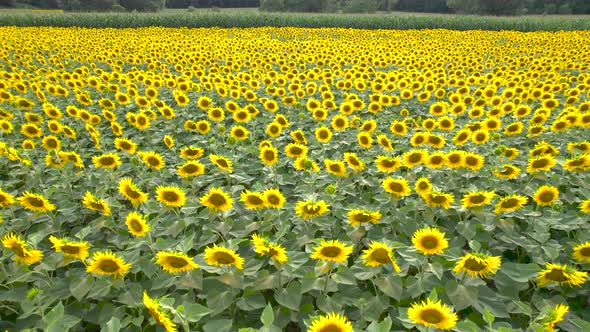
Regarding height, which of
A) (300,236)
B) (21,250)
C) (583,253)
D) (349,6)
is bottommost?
(300,236)

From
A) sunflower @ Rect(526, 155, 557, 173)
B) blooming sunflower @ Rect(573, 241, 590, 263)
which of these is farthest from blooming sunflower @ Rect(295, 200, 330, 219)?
sunflower @ Rect(526, 155, 557, 173)

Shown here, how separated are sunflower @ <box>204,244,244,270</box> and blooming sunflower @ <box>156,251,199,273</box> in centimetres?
10

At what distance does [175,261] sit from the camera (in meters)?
2.32

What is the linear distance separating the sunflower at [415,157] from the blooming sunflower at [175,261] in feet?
7.89

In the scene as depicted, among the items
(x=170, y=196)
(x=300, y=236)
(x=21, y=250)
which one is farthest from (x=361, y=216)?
(x=21, y=250)

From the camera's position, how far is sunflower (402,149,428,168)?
12.5 ft

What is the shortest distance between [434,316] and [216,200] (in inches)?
69.6

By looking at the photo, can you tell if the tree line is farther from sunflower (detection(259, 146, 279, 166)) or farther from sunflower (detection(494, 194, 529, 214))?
sunflower (detection(494, 194, 529, 214))

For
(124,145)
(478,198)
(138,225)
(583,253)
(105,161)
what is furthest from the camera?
(124,145)

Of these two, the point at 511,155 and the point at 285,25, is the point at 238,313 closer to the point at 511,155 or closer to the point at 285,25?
the point at 511,155

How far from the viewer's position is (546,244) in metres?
2.93

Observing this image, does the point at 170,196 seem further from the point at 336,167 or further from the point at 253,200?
the point at 336,167

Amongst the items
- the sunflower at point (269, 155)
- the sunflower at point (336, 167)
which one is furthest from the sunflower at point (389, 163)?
the sunflower at point (269, 155)

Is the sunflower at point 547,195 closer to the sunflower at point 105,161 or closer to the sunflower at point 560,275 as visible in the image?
the sunflower at point 560,275
